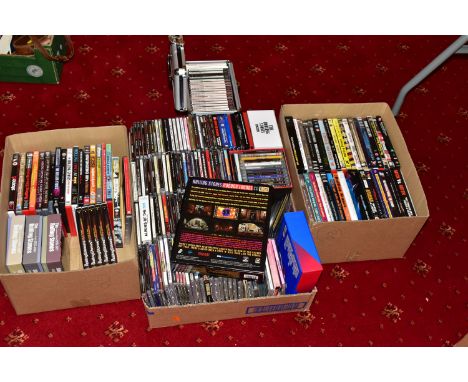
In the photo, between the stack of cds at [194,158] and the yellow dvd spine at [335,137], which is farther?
the yellow dvd spine at [335,137]

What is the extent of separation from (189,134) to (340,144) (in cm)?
81

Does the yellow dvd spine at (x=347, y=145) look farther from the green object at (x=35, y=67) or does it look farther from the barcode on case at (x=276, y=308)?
the green object at (x=35, y=67)

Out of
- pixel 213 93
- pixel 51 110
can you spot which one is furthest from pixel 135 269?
pixel 51 110

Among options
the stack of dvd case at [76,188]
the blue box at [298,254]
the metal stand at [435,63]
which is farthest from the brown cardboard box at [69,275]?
the metal stand at [435,63]

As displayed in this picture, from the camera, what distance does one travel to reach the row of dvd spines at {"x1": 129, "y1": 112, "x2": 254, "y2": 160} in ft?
8.92

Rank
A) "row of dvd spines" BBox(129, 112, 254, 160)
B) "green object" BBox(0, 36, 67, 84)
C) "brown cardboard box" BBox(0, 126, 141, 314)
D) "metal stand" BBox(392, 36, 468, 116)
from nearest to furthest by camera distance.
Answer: "brown cardboard box" BBox(0, 126, 141, 314), "row of dvd spines" BBox(129, 112, 254, 160), "metal stand" BBox(392, 36, 468, 116), "green object" BBox(0, 36, 67, 84)

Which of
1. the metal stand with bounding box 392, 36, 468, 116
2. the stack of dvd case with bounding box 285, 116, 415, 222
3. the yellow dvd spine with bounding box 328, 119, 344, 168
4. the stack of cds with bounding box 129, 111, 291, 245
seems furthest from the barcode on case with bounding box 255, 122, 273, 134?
the metal stand with bounding box 392, 36, 468, 116

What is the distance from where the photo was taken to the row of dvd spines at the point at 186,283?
2.39 meters

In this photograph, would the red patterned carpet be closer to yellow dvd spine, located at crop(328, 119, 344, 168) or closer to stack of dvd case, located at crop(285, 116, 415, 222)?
stack of dvd case, located at crop(285, 116, 415, 222)

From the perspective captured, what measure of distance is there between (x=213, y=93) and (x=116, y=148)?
0.63m

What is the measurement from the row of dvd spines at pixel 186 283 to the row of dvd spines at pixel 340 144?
635 millimetres

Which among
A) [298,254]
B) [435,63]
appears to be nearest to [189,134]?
[298,254]

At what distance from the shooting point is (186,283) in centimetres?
241

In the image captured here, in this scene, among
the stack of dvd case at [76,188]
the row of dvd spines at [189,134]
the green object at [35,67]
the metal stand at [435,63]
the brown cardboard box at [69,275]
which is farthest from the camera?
the green object at [35,67]
